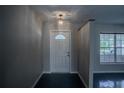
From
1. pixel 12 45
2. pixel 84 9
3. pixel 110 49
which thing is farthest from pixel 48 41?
pixel 12 45

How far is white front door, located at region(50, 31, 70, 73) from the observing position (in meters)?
7.88

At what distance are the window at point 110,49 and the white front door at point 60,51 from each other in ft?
5.39

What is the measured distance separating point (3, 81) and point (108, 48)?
6.36 meters

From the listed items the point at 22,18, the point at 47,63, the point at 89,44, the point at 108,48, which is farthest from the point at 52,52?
the point at 22,18

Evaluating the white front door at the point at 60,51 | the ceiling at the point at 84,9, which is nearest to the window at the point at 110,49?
the white front door at the point at 60,51

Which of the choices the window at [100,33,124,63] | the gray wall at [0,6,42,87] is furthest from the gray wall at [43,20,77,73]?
the gray wall at [0,6,42,87]

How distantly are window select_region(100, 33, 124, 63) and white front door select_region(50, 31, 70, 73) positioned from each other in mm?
1644

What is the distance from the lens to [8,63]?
2.90 meters

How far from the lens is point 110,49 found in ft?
27.0

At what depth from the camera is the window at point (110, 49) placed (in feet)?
26.8

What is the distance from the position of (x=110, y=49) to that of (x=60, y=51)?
2.37m

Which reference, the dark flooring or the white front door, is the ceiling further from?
the dark flooring

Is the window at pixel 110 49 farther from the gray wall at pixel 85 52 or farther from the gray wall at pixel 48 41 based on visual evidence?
the gray wall at pixel 85 52

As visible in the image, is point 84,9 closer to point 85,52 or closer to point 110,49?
point 85,52
